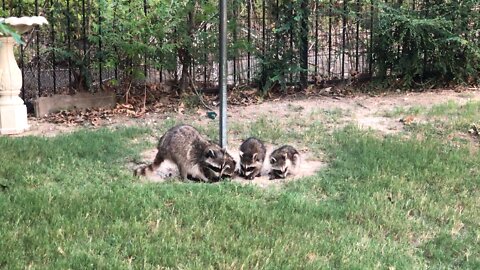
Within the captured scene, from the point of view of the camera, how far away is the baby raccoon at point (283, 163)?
19.5 feet

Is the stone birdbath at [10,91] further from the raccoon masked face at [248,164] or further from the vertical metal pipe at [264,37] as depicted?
the vertical metal pipe at [264,37]

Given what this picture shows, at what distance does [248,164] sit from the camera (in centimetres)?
600

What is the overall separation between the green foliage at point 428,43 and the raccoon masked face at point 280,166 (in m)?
4.41

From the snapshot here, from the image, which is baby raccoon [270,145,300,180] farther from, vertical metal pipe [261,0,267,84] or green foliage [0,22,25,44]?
vertical metal pipe [261,0,267,84]

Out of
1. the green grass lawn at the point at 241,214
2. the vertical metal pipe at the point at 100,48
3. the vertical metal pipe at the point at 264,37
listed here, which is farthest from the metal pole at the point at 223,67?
the vertical metal pipe at the point at 264,37

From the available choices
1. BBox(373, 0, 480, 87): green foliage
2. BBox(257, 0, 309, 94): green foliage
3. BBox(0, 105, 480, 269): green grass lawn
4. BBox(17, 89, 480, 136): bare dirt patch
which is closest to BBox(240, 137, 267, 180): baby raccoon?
BBox(0, 105, 480, 269): green grass lawn

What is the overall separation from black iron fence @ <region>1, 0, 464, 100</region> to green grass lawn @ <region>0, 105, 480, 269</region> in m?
2.35

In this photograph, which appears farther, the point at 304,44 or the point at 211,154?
the point at 304,44

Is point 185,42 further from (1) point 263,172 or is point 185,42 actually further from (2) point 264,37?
(1) point 263,172

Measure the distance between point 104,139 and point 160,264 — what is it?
335cm

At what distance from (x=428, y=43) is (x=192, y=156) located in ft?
17.0

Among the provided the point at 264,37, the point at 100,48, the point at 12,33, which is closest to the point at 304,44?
the point at 264,37

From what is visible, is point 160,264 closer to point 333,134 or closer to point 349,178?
point 349,178

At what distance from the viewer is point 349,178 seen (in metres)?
5.85
